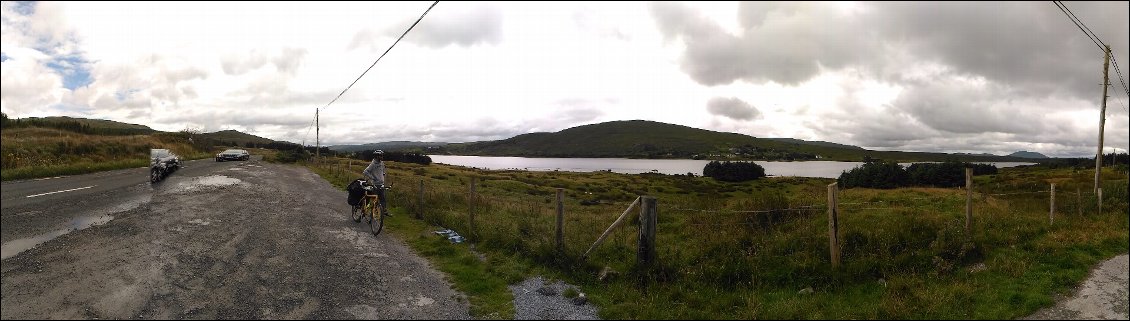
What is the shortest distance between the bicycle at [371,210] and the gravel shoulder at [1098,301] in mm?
13140

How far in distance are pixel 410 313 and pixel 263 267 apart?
3.93m

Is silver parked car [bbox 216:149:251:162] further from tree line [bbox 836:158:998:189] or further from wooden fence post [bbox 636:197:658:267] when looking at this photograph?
tree line [bbox 836:158:998:189]

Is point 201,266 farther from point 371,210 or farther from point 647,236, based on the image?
point 647,236

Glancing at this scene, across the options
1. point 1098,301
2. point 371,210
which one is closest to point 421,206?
point 371,210

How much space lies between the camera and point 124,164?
105 feet

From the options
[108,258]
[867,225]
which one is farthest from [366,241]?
→ [867,225]

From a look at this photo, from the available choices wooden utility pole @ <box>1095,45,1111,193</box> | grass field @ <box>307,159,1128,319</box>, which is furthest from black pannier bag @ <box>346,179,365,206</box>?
wooden utility pole @ <box>1095,45,1111,193</box>

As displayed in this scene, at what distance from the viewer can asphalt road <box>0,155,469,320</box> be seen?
6.69 m

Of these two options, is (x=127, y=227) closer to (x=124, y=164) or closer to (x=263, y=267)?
(x=263, y=267)

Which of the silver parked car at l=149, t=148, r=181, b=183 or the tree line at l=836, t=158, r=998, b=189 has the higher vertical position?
the silver parked car at l=149, t=148, r=181, b=183

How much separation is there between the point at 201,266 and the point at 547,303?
646 cm

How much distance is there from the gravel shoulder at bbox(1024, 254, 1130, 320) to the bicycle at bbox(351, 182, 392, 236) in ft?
43.1

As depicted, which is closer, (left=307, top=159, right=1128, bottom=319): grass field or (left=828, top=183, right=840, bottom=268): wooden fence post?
(left=307, top=159, right=1128, bottom=319): grass field

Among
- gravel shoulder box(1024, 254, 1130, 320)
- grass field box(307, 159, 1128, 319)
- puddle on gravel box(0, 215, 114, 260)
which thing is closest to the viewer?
gravel shoulder box(1024, 254, 1130, 320)
